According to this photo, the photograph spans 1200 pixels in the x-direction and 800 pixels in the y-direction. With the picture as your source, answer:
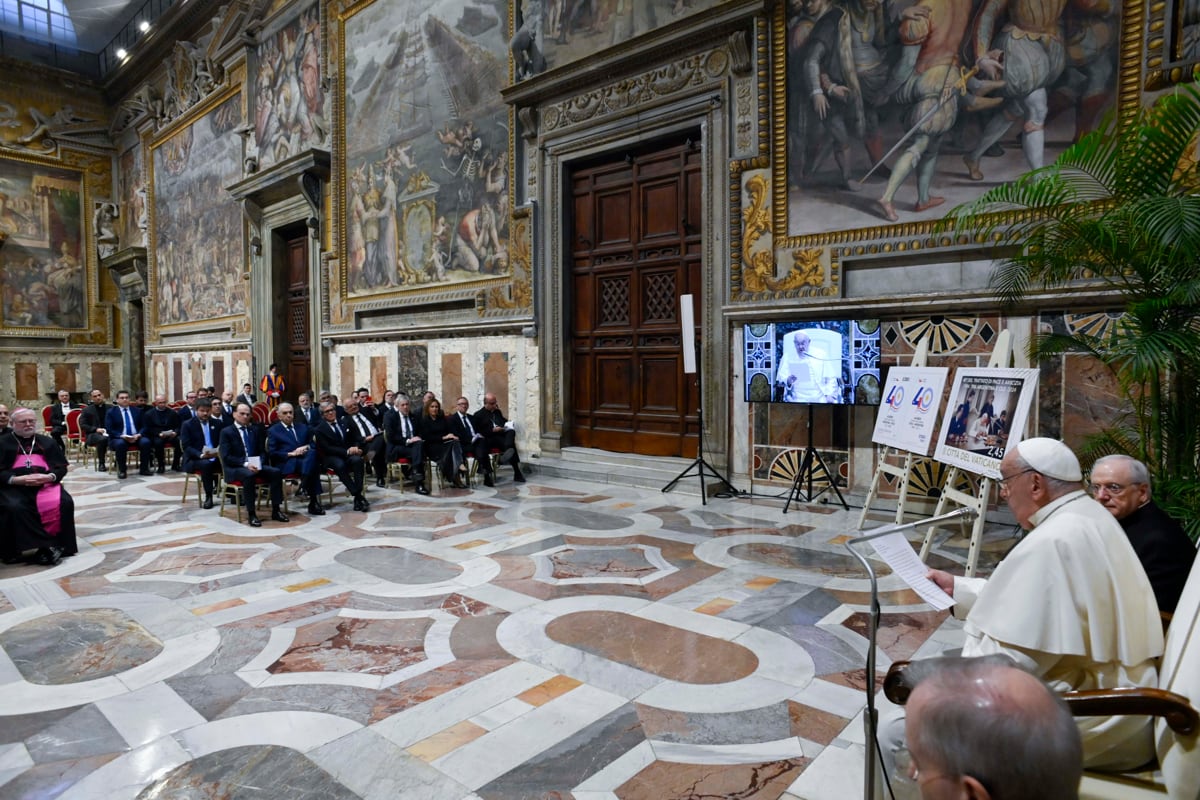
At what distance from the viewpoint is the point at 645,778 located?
8.09 feet

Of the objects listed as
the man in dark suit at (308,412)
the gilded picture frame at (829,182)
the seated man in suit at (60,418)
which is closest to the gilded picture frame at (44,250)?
the seated man in suit at (60,418)

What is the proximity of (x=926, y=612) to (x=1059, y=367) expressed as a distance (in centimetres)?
311

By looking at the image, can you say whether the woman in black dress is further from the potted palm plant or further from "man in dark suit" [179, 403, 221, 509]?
the potted palm plant

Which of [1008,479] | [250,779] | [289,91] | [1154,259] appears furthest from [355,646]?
[289,91]

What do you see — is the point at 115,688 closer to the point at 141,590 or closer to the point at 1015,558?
the point at 141,590

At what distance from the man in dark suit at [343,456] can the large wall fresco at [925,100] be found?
17.7ft

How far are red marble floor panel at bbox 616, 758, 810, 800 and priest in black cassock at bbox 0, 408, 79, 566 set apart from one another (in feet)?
17.9

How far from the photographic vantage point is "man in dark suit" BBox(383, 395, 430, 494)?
8.74 metres

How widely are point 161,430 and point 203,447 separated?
3.54 m

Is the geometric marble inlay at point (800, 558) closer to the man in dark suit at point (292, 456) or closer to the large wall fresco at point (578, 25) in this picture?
the man in dark suit at point (292, 456)

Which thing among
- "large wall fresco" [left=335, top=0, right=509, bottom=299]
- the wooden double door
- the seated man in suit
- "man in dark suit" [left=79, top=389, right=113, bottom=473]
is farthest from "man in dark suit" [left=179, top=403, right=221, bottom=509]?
the seated man in suit

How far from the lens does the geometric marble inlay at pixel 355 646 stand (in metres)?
3.48

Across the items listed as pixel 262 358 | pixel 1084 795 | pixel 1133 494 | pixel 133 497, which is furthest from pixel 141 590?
pixel 262 358

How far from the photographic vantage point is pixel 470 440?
30.0ft
